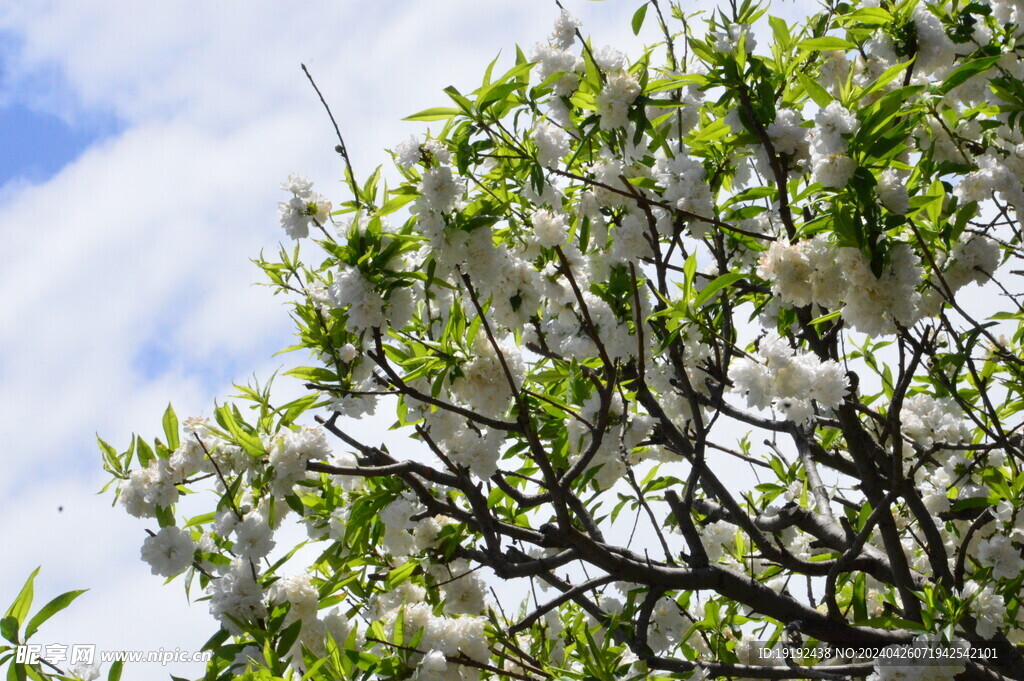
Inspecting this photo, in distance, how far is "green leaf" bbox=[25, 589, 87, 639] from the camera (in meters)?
2.47

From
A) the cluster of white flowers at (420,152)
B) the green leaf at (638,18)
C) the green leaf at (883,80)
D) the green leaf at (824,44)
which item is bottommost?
the cluster of white flowers at (420,152)

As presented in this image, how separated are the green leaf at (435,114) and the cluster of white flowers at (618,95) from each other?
470mm

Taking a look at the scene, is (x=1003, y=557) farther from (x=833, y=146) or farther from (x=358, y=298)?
(x=358, y=298)

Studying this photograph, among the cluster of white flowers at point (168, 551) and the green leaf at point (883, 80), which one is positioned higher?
the green leaf at point (883, 80)

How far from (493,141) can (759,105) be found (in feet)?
2.80

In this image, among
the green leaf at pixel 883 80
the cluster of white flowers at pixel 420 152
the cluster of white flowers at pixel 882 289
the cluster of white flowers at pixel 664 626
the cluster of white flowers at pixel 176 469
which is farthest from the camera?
the cluster of white flowers at pixel 664 626

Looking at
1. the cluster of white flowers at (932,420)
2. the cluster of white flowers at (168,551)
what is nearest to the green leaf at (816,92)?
the cluster of white flowers at (932,420)

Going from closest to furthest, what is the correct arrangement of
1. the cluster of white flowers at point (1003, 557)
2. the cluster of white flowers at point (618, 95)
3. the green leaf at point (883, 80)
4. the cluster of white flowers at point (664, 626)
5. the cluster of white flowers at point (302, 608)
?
1. the green leaf at point (883, 80)
2. the cluster of white flowers at point (618, 95)
3. the cluster of white flowers at point (302, 608)
4. the cluster of white flowers at point (1003, 557)
5. the cluster of white flowers at point (664, 626)

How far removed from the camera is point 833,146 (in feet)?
7.03

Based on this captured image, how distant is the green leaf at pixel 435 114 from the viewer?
2479mm

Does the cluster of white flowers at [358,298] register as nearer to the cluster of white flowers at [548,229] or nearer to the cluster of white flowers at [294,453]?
the cluster of white flowers at [294,453]

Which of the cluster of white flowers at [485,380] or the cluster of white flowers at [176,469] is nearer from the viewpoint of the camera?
the cluster of white flowers at [485,380]

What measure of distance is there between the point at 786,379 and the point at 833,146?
688 millimetres

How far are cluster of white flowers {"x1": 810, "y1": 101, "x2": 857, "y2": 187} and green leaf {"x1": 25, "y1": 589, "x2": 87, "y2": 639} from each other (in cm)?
253
